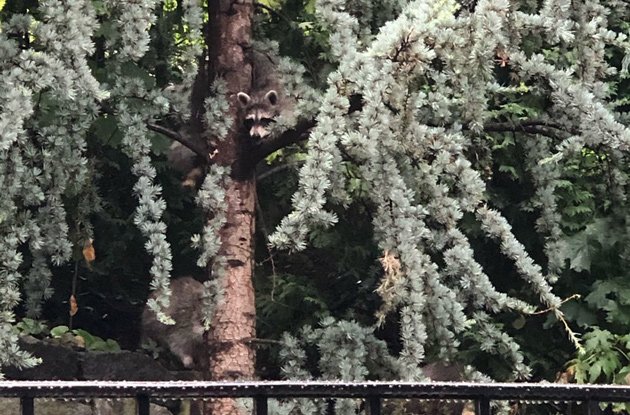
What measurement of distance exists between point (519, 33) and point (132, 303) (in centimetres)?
397

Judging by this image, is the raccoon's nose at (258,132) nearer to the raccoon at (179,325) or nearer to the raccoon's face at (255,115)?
the raccoon's face at (255,115)

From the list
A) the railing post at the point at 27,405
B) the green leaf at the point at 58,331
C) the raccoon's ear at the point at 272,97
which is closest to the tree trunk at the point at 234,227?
the raccoon's ear at the point at 272,97

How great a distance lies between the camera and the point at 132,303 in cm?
746

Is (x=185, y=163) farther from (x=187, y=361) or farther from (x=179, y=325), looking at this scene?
(x=187, y=361)

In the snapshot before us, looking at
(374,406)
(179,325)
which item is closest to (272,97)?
(179,325)

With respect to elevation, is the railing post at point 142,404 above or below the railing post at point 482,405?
above

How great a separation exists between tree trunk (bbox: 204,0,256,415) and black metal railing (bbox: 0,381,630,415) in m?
3.20

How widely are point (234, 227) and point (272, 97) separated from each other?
1058 millimetres

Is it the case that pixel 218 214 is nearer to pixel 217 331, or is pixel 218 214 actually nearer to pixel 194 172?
pixel 217 331

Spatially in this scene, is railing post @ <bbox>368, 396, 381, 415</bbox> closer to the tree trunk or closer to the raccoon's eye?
the tree trunk

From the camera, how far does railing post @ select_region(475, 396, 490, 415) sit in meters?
2.06

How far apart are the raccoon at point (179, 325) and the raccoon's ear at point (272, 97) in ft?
5.55

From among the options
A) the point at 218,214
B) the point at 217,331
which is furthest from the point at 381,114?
the point at 217,331

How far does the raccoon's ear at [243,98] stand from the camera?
5453 millimetres
